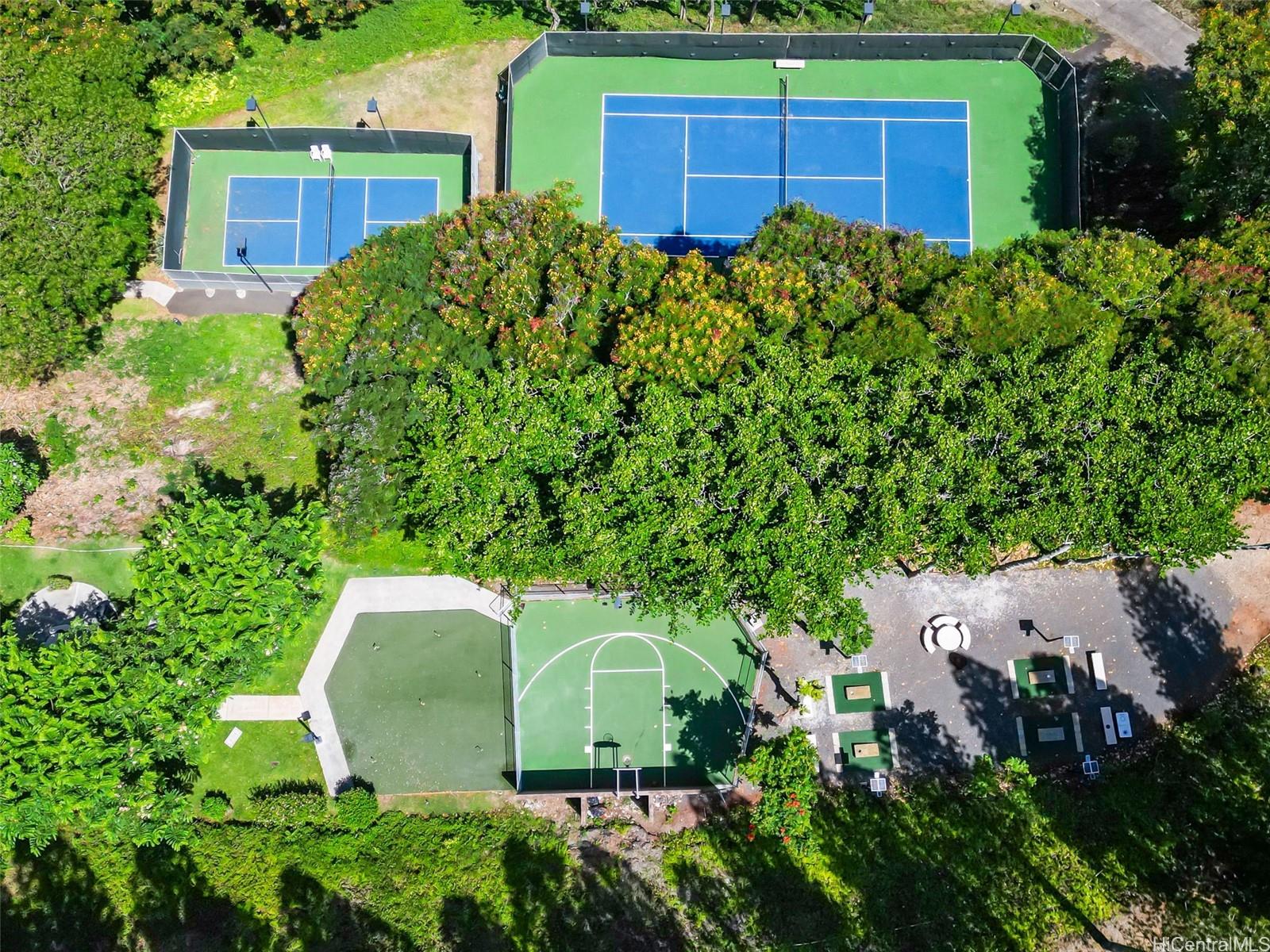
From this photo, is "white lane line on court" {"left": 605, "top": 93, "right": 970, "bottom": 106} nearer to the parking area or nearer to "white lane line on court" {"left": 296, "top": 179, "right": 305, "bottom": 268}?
"white lane line on court" {"left": 296, "top": 179, "right": 305, "bottom": 268}

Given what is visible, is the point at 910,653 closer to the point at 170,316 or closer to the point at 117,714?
the point at 117,714

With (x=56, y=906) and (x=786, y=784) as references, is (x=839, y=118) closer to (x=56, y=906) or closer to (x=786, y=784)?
(x=786, y=784)

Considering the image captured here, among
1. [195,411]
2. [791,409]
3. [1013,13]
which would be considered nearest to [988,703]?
[791,409]

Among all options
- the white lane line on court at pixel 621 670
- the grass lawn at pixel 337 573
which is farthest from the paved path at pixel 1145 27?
the grass lawn at pixel 337 573

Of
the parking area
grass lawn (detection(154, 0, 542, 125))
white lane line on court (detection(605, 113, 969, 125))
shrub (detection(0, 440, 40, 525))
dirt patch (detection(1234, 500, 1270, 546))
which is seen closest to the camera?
shrub (detection(0, 440, 40, 525))

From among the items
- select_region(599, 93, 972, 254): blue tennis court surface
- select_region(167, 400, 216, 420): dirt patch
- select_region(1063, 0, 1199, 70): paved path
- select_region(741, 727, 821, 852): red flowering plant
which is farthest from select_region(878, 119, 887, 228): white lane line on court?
select_region(167, 400, 216, 420): dirt patch

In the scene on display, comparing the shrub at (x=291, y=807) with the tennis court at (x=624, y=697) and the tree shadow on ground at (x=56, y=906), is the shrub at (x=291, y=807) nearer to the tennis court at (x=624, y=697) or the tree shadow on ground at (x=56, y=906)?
the tree shadow on ground at (x=56, y=906)
